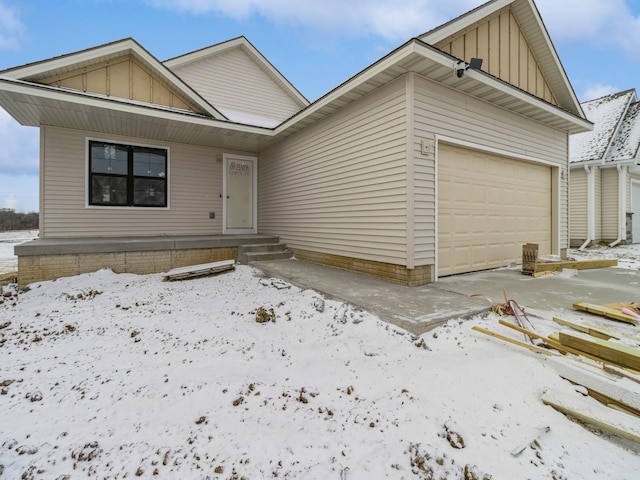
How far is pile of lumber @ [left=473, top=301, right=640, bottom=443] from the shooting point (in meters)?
1.79

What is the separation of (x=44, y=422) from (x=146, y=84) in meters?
7.17

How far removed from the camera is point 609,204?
11.8 meters

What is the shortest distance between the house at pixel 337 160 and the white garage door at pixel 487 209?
4cm

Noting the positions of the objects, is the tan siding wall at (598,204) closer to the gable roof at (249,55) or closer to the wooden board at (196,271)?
the gable roof at (249,55)

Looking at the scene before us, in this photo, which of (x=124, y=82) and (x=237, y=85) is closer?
(x=124, y=82)

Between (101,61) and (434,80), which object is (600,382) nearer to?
(434,80)

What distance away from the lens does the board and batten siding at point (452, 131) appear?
15.5ft

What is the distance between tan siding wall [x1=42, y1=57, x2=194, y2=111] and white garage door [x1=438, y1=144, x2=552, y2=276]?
6.07 metres

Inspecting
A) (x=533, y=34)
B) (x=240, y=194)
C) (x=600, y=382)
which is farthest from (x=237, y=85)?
(x=600, y=382)

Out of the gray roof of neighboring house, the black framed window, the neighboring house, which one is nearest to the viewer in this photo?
the black framed window

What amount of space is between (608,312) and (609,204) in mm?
12066

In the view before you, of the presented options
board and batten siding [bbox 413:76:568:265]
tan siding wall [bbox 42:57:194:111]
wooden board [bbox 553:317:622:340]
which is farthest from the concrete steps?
wooden board [bbox 553:317:622:340]

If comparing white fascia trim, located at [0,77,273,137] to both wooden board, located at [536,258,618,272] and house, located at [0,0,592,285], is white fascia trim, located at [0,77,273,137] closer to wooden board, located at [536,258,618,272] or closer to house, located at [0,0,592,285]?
house, located at [0,0,592,285]

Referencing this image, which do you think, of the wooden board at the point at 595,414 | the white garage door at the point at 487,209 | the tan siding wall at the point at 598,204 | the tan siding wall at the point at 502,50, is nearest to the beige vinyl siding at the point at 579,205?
the tan siding wall at the point at 598,204
